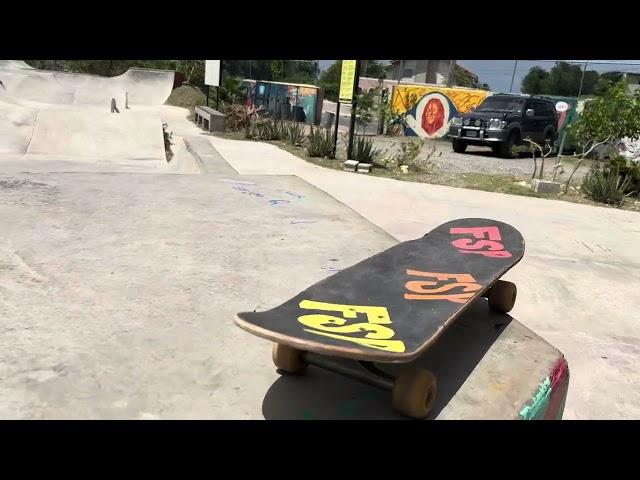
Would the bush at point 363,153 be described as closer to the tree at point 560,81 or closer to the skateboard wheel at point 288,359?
the skateboard wheel at point 288,359

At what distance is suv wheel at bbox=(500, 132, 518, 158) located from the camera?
14125mm

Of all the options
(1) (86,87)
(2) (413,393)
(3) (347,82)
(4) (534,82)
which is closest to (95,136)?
(3) (347,82)

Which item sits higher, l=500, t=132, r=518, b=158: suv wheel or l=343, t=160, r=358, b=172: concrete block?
l=500, t=132, r=518, b=158: suv wheel

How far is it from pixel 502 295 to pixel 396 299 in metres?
1.00

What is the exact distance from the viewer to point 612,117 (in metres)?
8.62

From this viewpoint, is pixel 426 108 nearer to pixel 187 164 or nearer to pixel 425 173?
pixel 425 173

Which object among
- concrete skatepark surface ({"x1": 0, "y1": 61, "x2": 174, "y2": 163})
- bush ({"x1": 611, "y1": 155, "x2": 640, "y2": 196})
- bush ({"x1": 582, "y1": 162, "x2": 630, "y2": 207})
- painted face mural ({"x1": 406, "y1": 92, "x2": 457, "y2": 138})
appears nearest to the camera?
bush ({"x1": 582, "y1": 162, "x2": 630, "y2": 207})

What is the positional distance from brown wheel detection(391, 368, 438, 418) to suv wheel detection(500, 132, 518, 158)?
527 inches

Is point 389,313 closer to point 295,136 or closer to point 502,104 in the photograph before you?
point 295,136

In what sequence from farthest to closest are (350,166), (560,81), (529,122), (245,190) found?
1. (560,81)
2. (529,122)
3. (350,166)
4. (245,190)

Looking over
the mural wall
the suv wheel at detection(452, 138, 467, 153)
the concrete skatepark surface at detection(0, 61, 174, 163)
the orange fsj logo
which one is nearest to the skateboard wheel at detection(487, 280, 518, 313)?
the orange fsj logo

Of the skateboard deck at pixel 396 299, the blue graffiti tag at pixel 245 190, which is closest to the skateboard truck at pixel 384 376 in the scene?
the skateboard deck at pixel 396 299

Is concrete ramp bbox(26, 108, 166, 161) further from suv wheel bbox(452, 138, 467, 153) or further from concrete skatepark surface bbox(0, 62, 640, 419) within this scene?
suv wheel bbox(452, 138, 467, 153)
